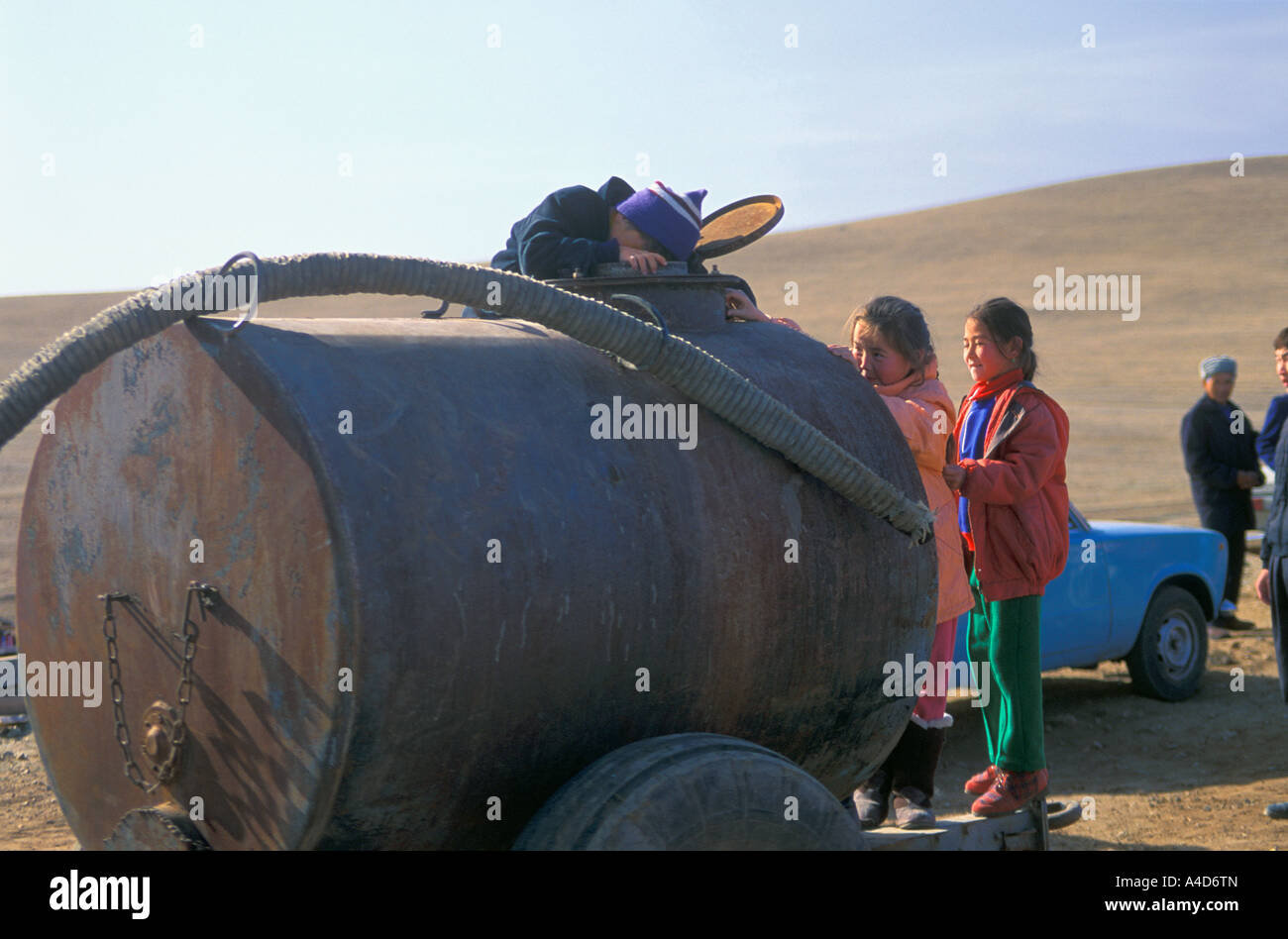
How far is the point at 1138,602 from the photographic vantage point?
7781mm

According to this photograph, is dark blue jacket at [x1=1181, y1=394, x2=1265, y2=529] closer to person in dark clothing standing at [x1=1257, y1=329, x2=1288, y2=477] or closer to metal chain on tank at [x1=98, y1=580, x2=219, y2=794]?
person in dark clothing standing at [x1=1257, y1=329, x2=1288, y2=477]

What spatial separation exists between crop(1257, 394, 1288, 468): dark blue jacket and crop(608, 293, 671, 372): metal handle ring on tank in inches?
248

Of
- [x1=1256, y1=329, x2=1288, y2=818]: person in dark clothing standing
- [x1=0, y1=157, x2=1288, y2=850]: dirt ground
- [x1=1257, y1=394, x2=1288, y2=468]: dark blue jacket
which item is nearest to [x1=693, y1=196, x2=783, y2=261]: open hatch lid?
[x1=1256, y1=329, x2=1288, y2=818]: person in dark clothing standing

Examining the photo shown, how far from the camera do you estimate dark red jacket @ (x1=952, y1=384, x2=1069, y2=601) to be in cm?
396

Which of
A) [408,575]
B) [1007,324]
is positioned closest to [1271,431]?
[1007,324]

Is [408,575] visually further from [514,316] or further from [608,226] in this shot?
[608,226]

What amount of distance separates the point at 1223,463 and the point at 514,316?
830 centimetres

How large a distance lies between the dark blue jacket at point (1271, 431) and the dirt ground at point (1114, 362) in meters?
1.52

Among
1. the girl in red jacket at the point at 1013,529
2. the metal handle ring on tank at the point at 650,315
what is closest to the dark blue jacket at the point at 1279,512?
the girl in red jacket at the point at 1013,529

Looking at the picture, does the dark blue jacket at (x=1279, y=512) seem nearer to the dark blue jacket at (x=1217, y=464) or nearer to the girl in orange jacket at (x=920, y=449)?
the girl in orange jacket at (x=920, y=449)

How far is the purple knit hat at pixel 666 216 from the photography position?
148 inches

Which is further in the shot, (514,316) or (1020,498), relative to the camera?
(1020,498)
